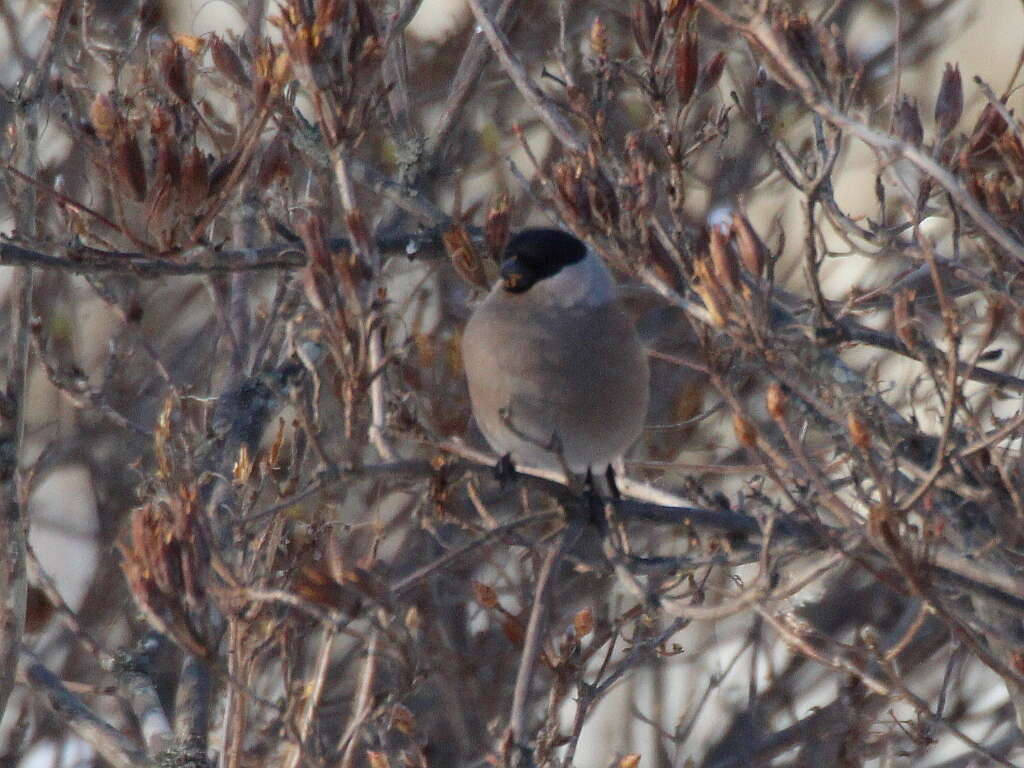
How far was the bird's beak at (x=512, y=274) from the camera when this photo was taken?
3.17m

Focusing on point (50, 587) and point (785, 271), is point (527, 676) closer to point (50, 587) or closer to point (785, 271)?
point (50, 587)

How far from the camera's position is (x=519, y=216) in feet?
16.8

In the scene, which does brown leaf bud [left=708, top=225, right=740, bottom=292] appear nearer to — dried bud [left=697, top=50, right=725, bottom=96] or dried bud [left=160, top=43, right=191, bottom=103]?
dried bud [left=697, top=50, right=725, bottom=96]

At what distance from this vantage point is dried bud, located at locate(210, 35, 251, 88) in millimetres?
3049

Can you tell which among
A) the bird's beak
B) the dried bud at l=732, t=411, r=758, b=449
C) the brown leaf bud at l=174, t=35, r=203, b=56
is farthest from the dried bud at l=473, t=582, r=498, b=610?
the brown leaf bud at l=174, t=35, r=203, b=56

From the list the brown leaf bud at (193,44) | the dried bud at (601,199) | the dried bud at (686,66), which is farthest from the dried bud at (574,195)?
the brown leaf bud at (193,44)

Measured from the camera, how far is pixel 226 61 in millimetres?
3070

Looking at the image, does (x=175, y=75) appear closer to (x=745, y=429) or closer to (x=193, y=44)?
(x=193, y=44)

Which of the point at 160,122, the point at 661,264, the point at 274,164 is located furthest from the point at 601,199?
the point at 274,164

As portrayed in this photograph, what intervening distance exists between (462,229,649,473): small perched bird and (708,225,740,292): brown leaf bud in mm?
1003

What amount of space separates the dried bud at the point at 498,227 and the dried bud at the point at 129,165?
90cm

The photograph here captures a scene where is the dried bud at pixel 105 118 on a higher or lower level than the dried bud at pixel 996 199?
higher

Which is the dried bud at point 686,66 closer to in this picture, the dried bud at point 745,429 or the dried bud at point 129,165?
the dried bud at point 745,429

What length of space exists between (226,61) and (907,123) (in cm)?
153
